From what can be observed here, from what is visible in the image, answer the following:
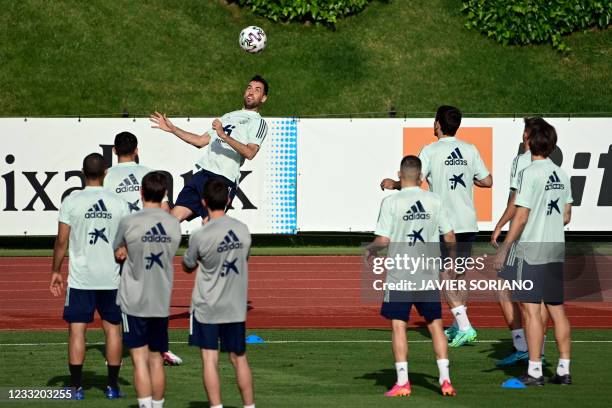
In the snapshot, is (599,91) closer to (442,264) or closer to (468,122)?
(468,122)

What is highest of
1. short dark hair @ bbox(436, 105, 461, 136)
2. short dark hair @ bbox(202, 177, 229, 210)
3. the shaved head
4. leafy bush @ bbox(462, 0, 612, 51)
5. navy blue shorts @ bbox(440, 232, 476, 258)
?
leafy bush @ bbox(462, 0, 612, 51)

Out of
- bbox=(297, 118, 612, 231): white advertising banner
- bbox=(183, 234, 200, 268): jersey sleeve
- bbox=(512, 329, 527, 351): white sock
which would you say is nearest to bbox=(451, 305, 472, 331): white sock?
bbox=(512, 329, 527, 351): white sock

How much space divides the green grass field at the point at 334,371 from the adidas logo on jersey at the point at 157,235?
170 cm

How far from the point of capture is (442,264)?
12.7 m

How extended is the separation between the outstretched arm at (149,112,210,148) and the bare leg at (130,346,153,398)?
10.6 feet

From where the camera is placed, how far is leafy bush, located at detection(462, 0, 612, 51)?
3028 centimetres

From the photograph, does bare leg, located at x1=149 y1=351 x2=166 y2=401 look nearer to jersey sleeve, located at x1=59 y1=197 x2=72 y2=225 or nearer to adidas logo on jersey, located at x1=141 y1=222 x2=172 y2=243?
adidas logo on jersey, located at x1=141 y1=222 x2=172 y2=243

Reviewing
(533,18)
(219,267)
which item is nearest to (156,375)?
(219,267)

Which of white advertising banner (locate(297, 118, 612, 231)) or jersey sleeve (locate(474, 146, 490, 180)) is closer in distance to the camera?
jersey sleeve (locate(474, 146, 490, 180))

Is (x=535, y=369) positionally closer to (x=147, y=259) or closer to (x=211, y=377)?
(x=211, y=377)

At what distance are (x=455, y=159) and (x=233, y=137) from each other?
7.95 feet

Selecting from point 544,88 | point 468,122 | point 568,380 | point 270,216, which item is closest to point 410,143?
point 468,122

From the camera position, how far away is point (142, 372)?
8664 mm

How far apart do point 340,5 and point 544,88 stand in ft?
18.8
